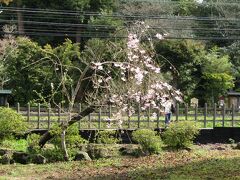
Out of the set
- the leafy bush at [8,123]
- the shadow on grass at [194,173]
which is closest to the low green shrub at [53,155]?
the leafy bush at [8,123]

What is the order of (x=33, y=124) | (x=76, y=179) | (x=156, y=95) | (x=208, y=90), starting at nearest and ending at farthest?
(x=76, y=179)
(x=156, y=95)
(x=33, y=124)
(x=208, y=90)

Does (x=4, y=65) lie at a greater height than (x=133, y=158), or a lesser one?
greater

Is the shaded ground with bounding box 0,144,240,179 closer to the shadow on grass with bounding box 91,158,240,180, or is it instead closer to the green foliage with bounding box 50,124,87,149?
the shadow on grass with bounding box 91,158,240,180

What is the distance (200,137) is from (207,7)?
26238 millimetres

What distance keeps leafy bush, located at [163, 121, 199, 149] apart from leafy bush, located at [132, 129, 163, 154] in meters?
0.94

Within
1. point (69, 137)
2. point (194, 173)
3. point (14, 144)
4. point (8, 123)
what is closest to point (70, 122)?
point (69, 137)

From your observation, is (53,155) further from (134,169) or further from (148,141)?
(148,141)

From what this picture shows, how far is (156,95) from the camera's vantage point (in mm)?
16156

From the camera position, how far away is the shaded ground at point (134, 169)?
10.2 m

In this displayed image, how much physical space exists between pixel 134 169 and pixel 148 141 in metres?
3.30

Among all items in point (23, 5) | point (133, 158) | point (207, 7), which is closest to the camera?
point (133, 158)

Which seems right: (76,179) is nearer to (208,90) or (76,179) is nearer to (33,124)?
(33,124)

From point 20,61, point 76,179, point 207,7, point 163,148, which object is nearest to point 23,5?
point 20,61

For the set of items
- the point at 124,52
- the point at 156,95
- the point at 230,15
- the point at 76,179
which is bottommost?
the point at 76,179
